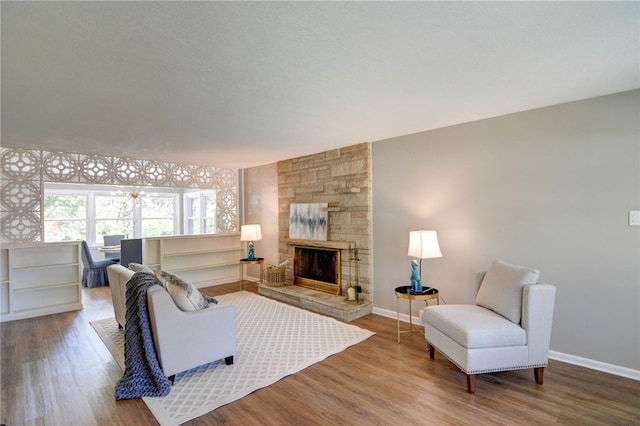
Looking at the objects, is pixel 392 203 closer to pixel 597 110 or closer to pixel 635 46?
pixel 597 110

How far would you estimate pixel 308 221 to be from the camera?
16.7ft

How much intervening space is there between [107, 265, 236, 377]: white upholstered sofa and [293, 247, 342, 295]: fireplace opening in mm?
2132

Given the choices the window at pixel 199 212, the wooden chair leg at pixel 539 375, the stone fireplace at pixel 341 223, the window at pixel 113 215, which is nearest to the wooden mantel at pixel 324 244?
the stone fireplace at pixel 341 223

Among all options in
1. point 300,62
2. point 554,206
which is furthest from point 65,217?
point 554,206

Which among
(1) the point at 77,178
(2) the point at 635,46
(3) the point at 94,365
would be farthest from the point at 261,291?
(2) the point at 635,46

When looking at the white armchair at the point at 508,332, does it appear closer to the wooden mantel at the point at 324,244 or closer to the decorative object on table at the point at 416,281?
the decorative object on table at the point at 416,281

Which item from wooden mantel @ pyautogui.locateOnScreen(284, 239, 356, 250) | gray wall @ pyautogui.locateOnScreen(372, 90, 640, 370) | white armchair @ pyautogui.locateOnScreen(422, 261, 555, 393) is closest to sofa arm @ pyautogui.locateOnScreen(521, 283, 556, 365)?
white armchair @ pyautogui.locateOnScreen(422, 261, 555, 393)

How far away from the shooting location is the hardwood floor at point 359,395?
6.90 ft

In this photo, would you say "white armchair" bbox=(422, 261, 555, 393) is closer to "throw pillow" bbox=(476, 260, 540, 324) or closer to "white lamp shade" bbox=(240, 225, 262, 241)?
"throw pillow" bbox=(476, 260, 540, 324)

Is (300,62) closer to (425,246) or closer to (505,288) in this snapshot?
(425,246)

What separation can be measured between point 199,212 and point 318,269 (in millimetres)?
5150

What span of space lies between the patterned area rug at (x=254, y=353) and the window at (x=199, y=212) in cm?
440

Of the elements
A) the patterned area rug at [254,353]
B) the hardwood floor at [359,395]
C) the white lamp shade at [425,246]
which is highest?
the white lamp shade at [425,246]

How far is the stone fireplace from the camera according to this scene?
14.2 feet
